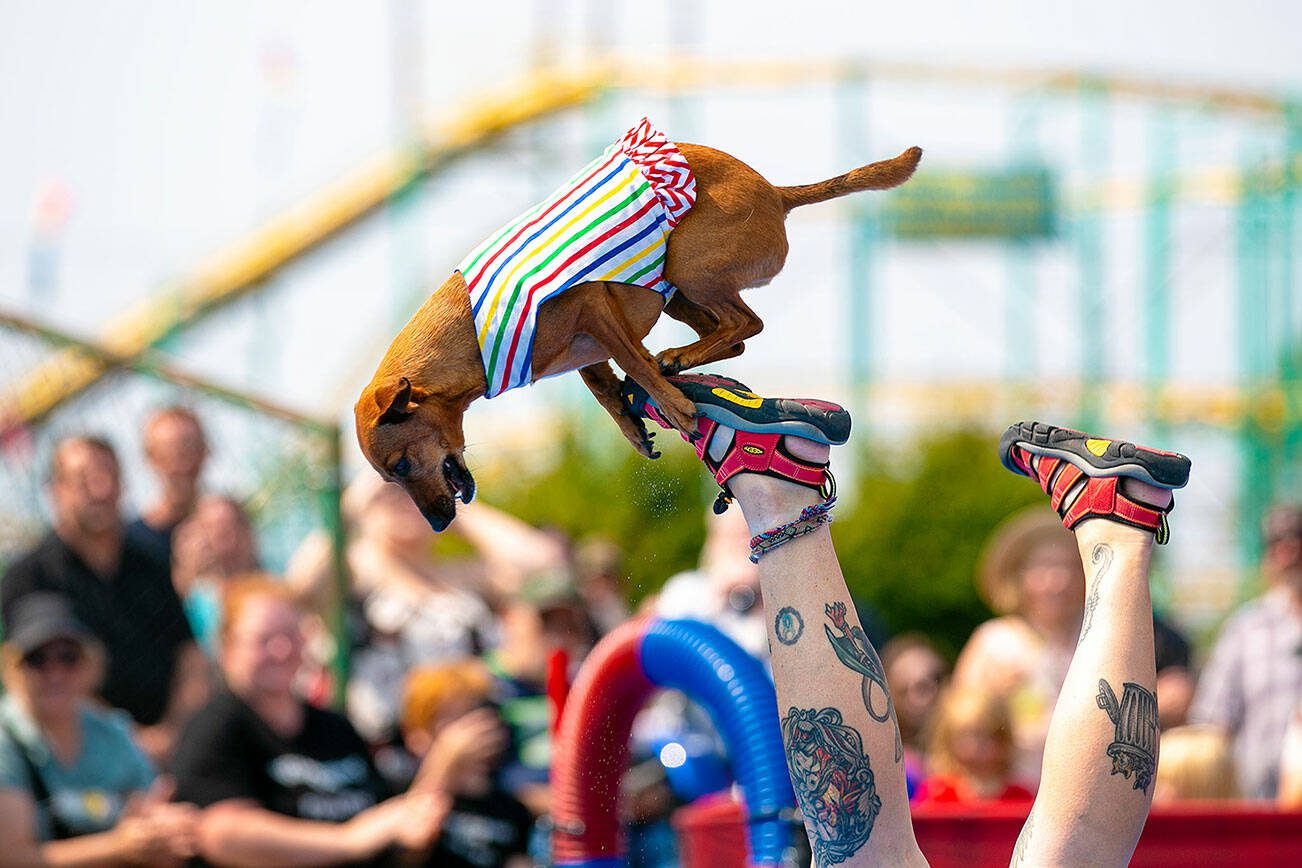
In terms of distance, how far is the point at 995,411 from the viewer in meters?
29.1

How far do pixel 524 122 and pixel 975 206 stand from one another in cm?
895

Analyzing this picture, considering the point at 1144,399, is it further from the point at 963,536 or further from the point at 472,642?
the point at 472,642

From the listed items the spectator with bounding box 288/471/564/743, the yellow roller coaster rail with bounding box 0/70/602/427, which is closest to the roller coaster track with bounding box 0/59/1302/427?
the yellow roller coaster rail with bounding box 0/70/602/427

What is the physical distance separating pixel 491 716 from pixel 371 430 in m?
3.17

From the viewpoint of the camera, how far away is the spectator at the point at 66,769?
471cm

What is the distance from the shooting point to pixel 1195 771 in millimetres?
5074

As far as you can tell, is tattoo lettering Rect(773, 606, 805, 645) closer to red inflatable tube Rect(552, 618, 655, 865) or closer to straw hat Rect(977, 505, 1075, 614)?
red inflatable tube Rect(552, 618, 655, 865)

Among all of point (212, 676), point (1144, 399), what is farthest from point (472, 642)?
point (1144, 399)

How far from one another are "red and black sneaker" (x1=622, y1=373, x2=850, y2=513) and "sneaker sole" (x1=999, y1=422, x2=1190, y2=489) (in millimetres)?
418

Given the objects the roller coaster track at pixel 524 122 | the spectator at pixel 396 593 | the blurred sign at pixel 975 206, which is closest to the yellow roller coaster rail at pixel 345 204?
the roller coaster track at pixel 524 122

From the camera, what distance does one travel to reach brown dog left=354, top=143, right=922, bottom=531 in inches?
93.4

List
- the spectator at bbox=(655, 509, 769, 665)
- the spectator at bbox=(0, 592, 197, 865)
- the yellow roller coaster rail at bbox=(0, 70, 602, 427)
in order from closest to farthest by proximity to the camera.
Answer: the spectator at bbox=(0, 592, 197, 865), the spectator at bbox=(655, 509, 769, 665), the yellow roller coaster rail at bbox=(0, 70, 602, 427)

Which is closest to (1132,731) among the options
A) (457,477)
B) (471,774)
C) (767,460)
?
(767,460)

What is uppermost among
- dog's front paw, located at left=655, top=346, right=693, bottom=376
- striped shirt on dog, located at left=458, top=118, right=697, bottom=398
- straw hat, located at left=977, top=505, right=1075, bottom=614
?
striped shirt on dog, located at left=458, top=118, right=697, bottom=398
